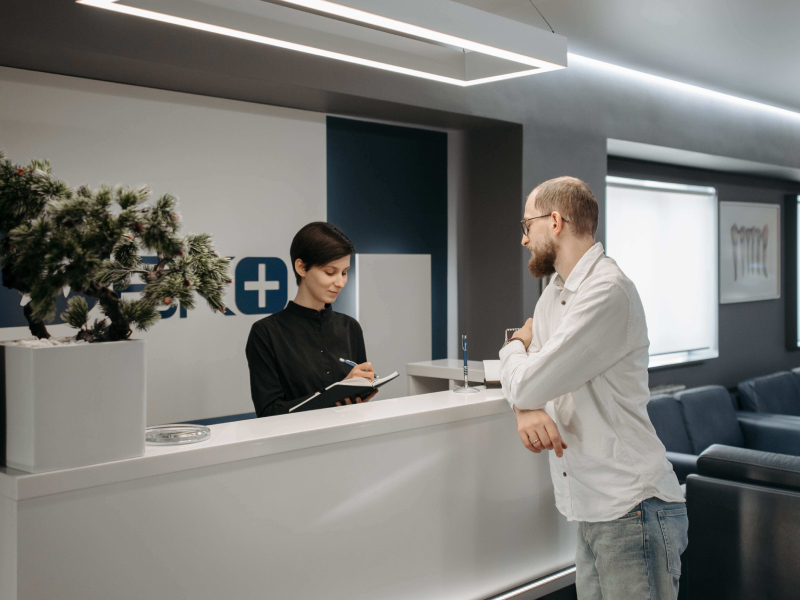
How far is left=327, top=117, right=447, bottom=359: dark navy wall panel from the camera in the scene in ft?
13.3

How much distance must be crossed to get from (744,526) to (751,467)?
9.9 inches

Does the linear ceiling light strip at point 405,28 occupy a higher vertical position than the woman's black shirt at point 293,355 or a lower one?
higher

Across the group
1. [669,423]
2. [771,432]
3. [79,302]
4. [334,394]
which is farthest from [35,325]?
[771,432]

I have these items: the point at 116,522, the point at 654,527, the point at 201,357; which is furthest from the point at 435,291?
the point at 116,522

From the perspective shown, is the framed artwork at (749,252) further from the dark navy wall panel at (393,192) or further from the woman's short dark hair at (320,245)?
the woman's short dark hair at (320,245)

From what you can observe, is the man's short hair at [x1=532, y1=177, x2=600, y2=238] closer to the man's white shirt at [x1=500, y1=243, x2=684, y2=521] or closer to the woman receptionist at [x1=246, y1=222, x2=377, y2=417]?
the man's white shirt at [x1=500, y1=243, x2=684, y2=521]

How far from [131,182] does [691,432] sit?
170 inches

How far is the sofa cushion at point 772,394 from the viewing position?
6.41 m

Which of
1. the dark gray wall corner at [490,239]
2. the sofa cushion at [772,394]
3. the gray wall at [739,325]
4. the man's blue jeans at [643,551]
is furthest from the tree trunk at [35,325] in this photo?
the sofa cushion at [772,394]

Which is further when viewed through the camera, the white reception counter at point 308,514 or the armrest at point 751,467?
the armrest at point 751,467

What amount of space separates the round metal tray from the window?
4.60 m

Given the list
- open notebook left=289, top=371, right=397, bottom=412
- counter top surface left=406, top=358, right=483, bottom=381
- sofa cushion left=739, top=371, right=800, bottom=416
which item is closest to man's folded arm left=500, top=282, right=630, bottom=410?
open notebook left=289, top=371, right=397, bottom=412

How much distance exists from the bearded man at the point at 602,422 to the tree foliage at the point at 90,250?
841 mm

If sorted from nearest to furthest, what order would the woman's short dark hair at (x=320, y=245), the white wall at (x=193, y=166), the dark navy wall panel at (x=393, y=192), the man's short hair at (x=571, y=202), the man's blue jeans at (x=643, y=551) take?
the man's blue jeans at (x=643, y=551)
the man's short hair at (x=571, y=202)
the woman's short dark hair at (x=320, y=245)
the white wall at (x=193, y=166)
the dark navy wall panel at (x=393, y=192)
